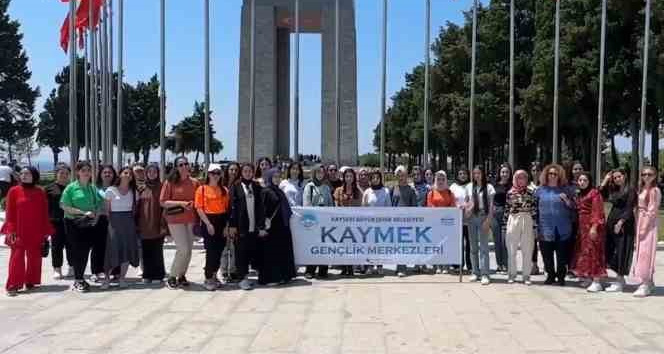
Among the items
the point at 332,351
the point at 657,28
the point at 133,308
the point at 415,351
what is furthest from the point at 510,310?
the point at 657,28

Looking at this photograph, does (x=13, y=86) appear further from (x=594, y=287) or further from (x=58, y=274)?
(x=594, y=287)

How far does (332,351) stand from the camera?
6.45 meters

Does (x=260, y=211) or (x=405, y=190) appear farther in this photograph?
(x=405, y=190)

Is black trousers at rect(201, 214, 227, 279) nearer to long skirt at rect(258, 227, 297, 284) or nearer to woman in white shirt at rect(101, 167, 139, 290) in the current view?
long skirt at rect(258, 227, 297, 284)

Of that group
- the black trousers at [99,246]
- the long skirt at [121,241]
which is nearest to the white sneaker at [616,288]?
the long skirt at [121,241]

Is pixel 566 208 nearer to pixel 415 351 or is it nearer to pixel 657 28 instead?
pixel 415 351

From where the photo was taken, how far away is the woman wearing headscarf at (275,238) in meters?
9.88

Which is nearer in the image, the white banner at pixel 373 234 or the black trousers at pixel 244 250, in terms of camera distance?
the black trousers at pixel 244 250

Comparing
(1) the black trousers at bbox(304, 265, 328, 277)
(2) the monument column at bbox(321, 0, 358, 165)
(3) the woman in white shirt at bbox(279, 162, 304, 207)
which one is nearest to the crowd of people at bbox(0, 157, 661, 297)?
(3) the woman in white shirt at bbox(279, 162, 304, 207)

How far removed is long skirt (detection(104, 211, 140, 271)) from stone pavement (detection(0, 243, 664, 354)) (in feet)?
1.53

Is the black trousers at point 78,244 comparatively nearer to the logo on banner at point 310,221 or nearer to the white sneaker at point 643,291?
the logo on banner at point 310,221

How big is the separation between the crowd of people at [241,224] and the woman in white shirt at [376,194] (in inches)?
42.3

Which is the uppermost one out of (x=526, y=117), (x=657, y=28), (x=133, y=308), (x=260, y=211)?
(x=657, y=28)

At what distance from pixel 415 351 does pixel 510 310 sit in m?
2.21
